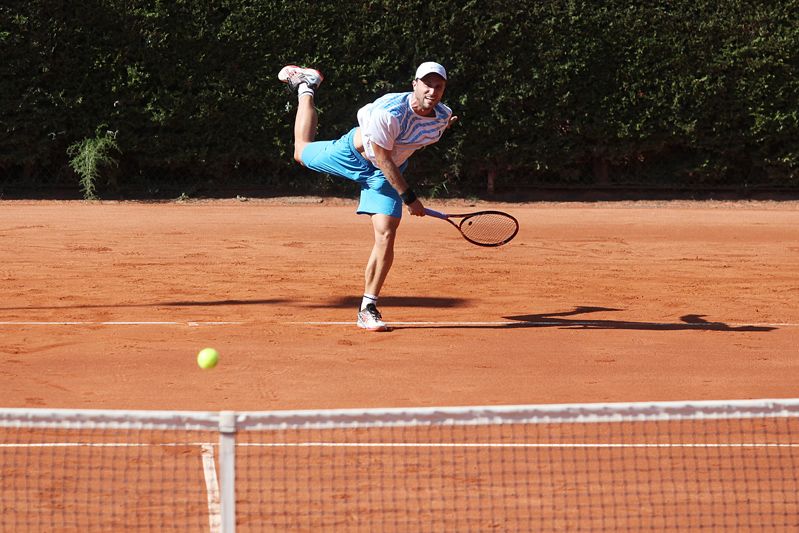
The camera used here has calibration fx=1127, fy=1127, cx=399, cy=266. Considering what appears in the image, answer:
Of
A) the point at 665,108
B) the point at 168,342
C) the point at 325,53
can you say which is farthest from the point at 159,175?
the point at 168,342

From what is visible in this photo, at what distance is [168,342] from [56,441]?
2338 millimetres

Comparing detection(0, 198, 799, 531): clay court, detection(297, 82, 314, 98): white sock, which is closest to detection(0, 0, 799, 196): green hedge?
detection(0, 198, 799, 531): clay court

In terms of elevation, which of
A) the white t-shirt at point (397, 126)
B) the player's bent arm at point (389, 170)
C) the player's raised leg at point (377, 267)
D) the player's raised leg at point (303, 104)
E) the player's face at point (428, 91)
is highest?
the player's raised leg at point (303, 104)

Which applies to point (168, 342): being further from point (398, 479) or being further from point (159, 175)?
point (159, 175)

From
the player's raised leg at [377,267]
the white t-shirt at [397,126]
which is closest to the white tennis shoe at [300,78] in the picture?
the white t-shirt at [397,126]

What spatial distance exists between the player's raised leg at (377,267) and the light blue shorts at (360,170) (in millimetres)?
78

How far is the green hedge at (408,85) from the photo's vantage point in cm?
1577

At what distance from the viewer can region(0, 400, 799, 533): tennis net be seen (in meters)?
4.63

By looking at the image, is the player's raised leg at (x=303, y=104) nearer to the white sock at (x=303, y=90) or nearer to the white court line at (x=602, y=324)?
the white sock at (x=303, y=90)

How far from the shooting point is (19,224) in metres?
13.4

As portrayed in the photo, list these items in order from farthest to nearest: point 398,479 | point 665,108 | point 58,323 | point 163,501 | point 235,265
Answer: point 665,108 → point 235,265 → point 58,323 → point 398,479 → point 163,501

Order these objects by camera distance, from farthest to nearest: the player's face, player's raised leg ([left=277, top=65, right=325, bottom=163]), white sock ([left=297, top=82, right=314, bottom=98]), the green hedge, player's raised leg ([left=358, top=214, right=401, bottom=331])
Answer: the green hedge < white sock ([left=297, top=82, right=314, bottom=98]) < player's raised leg ([left=277, top=65, right=325, bottom=163]) < player's raised leg ([left=358, top=214, right=401, bottom=331]) < the player's face

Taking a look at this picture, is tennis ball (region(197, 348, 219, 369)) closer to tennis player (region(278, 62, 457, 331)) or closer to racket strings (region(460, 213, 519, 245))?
tennis player (region(278, 62, 457, 331))

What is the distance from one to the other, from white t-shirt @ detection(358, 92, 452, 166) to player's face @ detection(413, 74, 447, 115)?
0.08 metres
